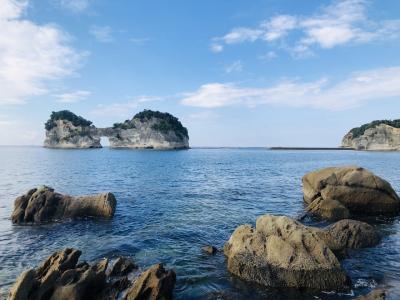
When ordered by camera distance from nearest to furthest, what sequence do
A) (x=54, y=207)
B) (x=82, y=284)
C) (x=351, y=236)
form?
(x=82, y=284) < (x=351, y=236) < (x=54, y=207)

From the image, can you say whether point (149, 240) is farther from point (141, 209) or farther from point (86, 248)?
point (141, 209)

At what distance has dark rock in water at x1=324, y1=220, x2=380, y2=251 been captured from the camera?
62.2 feet

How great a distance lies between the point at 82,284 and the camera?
12156mm

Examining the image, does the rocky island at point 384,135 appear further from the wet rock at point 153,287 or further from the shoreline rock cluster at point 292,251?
the wet rock at point 153,287

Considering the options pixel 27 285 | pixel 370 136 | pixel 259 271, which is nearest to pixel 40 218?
pixel 27 285

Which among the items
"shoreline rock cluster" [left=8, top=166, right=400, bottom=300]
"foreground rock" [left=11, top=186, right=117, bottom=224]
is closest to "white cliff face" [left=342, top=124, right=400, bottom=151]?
"foreground rock" [left=11, top=186, right=117, bottom=224]

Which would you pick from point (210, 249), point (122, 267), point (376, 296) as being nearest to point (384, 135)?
point (210, 249)

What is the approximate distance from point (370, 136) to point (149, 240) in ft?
676

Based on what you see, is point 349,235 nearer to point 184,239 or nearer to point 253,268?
point 253,268

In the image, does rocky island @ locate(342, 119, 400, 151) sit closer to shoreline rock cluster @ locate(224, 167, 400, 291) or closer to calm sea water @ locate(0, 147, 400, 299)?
calm sea water @ locate(0, 147, 400, 299)

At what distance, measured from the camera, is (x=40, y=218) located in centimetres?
2570

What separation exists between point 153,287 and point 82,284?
259 centimetres

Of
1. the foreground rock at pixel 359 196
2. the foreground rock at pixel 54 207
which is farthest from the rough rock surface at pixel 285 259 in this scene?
the foreground rock at pixel 54 207

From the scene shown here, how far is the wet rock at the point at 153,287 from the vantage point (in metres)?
12.4
